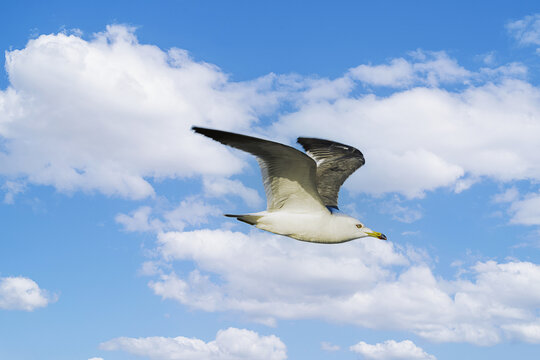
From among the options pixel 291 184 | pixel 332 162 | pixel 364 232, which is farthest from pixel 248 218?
pixel 332 162

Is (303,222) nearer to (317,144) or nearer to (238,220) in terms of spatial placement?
(238,220)

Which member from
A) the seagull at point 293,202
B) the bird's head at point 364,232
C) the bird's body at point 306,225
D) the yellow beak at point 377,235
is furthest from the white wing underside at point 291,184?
the yellow beak at point 377,235

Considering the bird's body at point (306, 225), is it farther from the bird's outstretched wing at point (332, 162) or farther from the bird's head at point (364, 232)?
the bird's outstretched wing at point (332, 162)

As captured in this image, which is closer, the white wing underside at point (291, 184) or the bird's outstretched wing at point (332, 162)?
the white wing underside at point (291, 184)

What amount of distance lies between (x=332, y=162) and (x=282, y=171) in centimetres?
427

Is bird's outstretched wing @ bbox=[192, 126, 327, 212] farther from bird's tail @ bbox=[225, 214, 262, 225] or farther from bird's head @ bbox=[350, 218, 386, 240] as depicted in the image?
bird's head @ bbox=[350, 218, 386, 240]

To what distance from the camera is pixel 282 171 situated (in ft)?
50.4

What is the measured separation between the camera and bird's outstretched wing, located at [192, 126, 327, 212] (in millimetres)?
13773

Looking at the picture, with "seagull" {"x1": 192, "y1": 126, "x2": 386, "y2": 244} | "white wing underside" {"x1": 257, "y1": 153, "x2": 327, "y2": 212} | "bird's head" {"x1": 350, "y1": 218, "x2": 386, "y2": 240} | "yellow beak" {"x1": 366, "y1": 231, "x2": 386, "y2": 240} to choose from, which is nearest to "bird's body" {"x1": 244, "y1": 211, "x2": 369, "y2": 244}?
"seagull" {"x1": 192, "y1": 126, "x2": 386, "y2": 244}

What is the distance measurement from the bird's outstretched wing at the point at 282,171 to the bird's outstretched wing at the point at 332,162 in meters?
2.39

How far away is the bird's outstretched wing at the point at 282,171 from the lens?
13773 millimetres

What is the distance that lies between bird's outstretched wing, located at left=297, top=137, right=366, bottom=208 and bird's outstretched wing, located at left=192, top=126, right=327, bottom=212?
7.85ft

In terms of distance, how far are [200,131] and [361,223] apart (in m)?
6.30

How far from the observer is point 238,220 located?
631 inches
